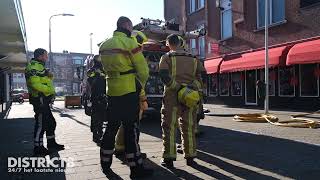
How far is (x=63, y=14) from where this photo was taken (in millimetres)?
32281

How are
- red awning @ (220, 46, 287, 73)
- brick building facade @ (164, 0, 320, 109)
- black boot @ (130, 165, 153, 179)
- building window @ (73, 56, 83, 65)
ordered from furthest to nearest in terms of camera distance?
building window @ (73, 56, 83, 65) < red awning @ (220, 46, 287, 73) < brick building facade @ (164, 0, 320, 109) < black boot @ (130, 165, 153, 179)

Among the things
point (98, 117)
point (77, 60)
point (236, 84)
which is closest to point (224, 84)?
point (236, 84)

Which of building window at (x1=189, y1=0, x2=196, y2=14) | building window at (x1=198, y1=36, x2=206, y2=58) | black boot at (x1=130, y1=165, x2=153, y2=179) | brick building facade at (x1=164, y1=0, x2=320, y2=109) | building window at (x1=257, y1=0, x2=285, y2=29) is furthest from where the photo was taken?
building window at (x1=189, y1=0, x2=196, y2=14)

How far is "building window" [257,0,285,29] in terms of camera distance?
19853mm

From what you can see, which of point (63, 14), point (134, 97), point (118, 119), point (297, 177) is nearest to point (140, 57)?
point (134, 97)

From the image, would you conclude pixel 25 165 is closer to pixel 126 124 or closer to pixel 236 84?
pixel 126 124

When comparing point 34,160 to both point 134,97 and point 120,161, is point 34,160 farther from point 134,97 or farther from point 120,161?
point 134,97

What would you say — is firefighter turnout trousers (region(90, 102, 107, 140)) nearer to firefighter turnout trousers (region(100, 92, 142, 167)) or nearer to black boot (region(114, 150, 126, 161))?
black boot (region(114, 150, 126, 161))

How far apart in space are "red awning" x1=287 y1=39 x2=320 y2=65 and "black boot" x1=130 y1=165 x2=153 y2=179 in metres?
12.7

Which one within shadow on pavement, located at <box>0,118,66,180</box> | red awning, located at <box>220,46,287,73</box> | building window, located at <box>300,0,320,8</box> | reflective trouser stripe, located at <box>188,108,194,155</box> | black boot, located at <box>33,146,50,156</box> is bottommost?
shadow on pavement, located at <box>0,118,66,180</box>

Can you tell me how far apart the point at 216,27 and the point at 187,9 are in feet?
15.8

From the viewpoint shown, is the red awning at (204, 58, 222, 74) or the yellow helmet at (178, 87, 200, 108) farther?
the red awning at (204, 58, 222, 74)

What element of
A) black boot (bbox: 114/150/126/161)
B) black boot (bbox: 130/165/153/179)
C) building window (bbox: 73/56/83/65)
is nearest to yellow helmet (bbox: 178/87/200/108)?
black boot (bbox: 130/165/153/179)

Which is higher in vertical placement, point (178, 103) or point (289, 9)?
point (289, 9)
